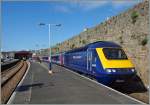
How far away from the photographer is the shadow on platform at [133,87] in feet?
71.6

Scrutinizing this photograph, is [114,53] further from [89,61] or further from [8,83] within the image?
[8,83]

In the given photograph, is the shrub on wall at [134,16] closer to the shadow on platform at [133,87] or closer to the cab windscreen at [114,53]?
the shadow on platform at [133,87]

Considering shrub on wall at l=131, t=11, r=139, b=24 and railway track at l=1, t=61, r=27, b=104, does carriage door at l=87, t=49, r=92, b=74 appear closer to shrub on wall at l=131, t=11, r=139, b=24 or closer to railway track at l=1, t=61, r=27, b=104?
shrub on wall at l=131, t=11, r=139, b=24

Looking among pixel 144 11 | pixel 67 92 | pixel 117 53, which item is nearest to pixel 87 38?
pixel 144 11

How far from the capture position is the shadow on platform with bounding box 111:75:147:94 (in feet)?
71.6

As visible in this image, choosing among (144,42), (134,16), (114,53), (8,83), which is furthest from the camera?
(134,16)

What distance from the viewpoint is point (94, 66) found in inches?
870

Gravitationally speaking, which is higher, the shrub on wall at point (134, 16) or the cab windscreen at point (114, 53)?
the shrub on wall at point (134, 16)

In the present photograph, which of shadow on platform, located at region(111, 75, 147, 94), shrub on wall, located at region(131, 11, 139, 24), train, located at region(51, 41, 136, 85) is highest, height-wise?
shrub on wall, located at region(131, 11, 139, 24)

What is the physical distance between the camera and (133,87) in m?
23.3

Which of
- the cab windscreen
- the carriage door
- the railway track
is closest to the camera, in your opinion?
the railway track

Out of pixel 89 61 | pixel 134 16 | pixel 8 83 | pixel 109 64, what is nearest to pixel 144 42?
pixel 134 16

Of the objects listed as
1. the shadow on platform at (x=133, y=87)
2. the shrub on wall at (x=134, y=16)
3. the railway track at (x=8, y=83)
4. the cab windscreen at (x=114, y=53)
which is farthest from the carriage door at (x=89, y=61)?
the railway track at (x=8, y=83)

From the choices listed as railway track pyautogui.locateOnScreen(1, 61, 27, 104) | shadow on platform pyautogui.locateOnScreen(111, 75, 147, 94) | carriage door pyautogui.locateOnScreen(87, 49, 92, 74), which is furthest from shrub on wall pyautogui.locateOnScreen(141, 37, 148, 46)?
railway track pyautogui.locateOnScreen(1, 61, 27, 104)
